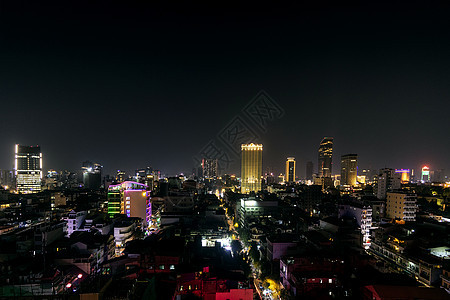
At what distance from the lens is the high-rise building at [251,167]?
44.6 metres

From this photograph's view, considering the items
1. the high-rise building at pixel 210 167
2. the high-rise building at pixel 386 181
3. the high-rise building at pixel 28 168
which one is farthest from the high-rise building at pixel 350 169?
the high-rise building at pixel 28 168

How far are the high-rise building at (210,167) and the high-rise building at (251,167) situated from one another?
2541 centimetres

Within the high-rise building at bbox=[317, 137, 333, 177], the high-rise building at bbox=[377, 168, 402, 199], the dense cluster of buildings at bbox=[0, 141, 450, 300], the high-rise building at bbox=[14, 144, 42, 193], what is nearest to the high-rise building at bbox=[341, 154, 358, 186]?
the high-rise building at bbox=[317, 137, 333, 177]

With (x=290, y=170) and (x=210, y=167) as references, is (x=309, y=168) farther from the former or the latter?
(x=210, y=167)

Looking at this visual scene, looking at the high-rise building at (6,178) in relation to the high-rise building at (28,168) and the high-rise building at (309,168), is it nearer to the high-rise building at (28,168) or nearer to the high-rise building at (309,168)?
the high-rise building at (28,168)

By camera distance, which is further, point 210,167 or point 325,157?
point 210,167

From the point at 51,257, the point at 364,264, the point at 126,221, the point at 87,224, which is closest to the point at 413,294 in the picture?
the point at 364,264

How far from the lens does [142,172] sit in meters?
64.8

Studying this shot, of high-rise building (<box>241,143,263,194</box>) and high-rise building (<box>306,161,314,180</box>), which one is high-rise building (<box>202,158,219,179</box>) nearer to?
high-rise building (<box>241,143,263,194</box>)

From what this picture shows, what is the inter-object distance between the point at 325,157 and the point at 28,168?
6621 centimetres

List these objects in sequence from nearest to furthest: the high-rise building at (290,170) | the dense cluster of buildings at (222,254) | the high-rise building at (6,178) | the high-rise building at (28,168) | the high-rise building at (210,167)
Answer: the dense cluster of buildings at (222,254)
the high-rise building at (28,168)
the high-rise building at (6,178)
the high-rise building at (290,170)
the high-rise building at (210,167)

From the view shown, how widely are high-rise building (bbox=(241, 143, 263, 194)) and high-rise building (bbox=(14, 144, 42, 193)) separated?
33814mm

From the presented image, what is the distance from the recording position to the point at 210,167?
234 ft

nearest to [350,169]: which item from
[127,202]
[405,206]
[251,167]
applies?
[251,167]
